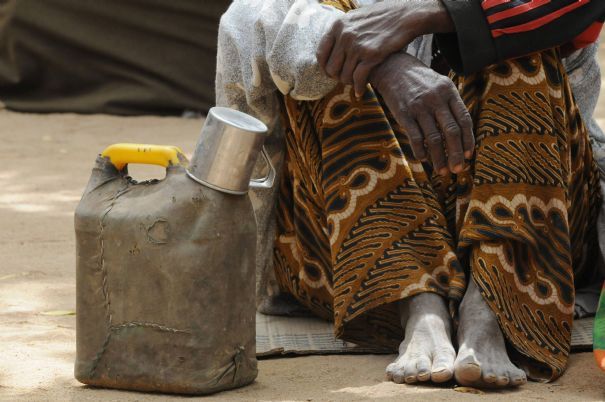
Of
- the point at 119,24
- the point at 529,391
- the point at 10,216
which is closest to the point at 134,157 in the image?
the point at 529,391

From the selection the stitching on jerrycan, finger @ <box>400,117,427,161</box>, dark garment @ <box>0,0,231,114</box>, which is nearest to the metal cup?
the stitching on jerrycan

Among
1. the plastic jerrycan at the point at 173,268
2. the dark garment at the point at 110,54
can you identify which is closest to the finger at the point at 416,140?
the plastic jerrycan at the point at 173,268

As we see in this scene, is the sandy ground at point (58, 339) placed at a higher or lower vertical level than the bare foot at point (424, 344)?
lower

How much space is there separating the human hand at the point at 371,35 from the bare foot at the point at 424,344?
479 millimetres

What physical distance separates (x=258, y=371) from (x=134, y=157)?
0.55m

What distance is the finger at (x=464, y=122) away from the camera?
230 centimetres

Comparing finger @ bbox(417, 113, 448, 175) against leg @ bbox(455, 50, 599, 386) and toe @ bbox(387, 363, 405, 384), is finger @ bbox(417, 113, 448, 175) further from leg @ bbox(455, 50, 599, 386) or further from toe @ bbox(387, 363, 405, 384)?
toe @ bbox(387, 363, 405, 384)

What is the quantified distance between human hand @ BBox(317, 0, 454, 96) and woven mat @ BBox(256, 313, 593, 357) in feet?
2.01

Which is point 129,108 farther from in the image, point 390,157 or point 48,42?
point 390,157

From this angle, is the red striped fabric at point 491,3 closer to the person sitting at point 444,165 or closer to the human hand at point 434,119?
the person sitting at point 444,165

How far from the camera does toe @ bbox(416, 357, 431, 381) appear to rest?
2.25 m

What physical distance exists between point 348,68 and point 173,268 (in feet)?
2.01

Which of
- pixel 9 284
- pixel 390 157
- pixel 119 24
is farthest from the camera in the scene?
pixel 119 24

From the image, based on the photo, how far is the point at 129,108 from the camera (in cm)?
667
